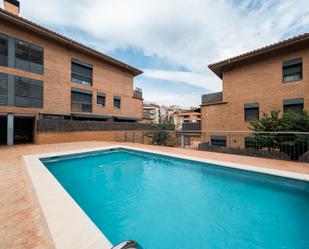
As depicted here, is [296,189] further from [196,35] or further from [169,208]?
[196,35]

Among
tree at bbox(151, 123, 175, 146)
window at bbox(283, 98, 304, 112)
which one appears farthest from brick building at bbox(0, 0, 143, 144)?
window at bbox(283, 98, 304, 112)

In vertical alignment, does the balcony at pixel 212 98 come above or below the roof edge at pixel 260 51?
below

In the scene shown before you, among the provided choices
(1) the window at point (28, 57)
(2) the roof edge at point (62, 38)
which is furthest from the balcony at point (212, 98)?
(1) the window at point (28, 57)

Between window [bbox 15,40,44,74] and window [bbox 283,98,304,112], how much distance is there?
18865mm

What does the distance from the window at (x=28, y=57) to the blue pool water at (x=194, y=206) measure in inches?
390

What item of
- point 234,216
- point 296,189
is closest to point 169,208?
point 234,216

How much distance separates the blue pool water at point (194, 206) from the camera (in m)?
2.80

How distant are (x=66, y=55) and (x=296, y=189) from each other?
58.8ft

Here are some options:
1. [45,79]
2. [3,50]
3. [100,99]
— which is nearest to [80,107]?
[100,99]

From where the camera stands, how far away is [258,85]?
40.8 feet

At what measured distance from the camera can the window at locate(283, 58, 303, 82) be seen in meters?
10.7

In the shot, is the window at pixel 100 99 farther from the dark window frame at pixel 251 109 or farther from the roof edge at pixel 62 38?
the dark window frame at pixel 251 109

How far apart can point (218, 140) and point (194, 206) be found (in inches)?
437

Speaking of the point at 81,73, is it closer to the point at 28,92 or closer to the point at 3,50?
the point at 28,92
